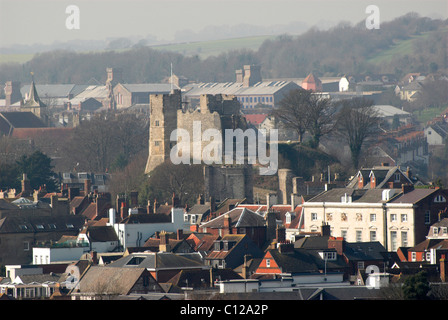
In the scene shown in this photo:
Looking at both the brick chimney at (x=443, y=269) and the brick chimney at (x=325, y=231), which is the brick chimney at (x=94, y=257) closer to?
the brick chimney at (x=325, y=231)

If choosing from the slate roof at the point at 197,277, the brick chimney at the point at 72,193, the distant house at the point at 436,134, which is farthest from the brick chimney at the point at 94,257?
the distant house at the point at 436,134

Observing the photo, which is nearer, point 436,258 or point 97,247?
point 436,258

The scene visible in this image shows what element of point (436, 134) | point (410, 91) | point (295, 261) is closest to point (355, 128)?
point (295, 261)

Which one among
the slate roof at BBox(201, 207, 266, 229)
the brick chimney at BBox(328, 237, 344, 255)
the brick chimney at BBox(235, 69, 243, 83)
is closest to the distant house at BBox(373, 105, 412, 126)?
the brick chimney at BBox(235, 69, 243, 83)

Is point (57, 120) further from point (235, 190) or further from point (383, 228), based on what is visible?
point (383, 228)

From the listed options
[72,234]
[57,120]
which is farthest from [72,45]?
[72,234]
